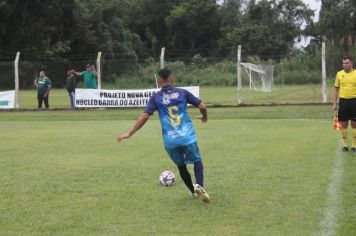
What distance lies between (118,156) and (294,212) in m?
5.39

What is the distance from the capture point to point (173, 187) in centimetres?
841

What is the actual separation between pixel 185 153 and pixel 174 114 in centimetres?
51

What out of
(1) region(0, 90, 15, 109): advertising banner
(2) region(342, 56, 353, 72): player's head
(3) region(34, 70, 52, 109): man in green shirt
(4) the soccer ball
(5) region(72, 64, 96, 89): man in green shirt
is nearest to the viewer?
(4) the soccer ball

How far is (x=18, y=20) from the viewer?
184 feet

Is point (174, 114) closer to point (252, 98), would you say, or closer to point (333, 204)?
point (333, 204)

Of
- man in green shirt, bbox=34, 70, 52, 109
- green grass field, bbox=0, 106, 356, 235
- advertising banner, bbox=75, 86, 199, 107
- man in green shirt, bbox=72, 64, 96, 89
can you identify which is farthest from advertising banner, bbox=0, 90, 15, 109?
green grass field, bbox=0, 106, 356, 235

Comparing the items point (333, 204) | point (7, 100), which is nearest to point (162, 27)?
point (7, 100)

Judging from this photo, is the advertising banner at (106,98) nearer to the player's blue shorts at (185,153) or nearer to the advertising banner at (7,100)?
the advertising banner at (7,100)

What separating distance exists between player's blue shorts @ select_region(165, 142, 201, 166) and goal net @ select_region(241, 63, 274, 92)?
2975cm

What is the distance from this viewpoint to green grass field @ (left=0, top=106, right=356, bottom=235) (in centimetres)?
638

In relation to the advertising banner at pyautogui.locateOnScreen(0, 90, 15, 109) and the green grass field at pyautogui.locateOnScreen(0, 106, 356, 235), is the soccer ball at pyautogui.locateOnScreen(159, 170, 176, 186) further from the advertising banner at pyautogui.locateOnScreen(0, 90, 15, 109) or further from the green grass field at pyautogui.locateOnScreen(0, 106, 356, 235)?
the advertising banner at pyautogui.locateOnScreen(0, 90, 15, 109)

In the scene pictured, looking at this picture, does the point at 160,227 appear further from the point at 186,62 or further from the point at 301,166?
the point at 186,62

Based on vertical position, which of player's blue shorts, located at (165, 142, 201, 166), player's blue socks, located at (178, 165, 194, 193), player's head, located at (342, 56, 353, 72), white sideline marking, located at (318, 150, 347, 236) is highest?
player's head, located at (342, 56, 353, 72)

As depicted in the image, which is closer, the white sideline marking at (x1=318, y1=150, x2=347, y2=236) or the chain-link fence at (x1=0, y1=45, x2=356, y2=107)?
the white sideline marking at (x1=318, y1=150, x2=347, y2=236)
